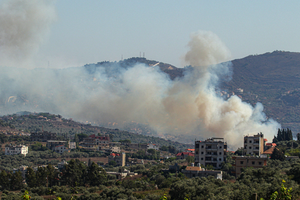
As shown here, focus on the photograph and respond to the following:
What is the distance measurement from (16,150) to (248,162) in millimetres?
82031

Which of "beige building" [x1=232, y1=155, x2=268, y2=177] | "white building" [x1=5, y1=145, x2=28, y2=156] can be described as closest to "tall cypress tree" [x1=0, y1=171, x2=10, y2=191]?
"beige building" [x1=232, y1=155, x2=268, y2=177]

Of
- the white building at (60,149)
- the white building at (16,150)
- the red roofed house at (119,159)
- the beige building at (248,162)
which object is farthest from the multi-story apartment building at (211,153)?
the white building at (60,149)

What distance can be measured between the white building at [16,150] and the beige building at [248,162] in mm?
77464

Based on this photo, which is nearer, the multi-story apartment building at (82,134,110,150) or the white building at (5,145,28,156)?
the white building at (5,145,28,156)

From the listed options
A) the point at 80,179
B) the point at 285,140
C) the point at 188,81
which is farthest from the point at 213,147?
the point at 188,81

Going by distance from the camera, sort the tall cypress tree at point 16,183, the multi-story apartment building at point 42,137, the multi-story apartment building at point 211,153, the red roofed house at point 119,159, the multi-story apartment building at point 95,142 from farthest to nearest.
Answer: the multi-story apartment building at point 42,137
the multi-story apartment building at point 95,142
the red roofed house at point 119,159
the multi-story apartment building at point 211,153
the tall cypress tree at point 16,183

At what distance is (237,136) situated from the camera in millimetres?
127688

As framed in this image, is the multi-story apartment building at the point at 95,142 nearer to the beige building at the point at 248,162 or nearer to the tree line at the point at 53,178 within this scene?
the tree line at the point at 53,178

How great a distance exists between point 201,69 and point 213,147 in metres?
61.1

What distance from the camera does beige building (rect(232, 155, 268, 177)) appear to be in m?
77.3

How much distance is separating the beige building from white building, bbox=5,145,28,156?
7746 centimetres

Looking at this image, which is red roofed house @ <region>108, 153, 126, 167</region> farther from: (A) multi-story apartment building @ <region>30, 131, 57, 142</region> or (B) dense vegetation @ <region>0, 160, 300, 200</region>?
(A) multi-story apartment building @ <region>30, 131, 57, 142</region>

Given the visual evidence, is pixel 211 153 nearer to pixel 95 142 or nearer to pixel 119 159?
pixel 119 159

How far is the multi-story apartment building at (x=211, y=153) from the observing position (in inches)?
3457
